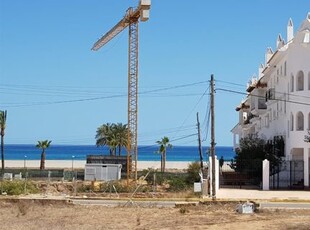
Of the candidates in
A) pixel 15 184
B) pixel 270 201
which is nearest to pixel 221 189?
pixel 270 201

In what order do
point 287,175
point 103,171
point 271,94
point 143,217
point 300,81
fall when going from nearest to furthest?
point 143,217 → point 300,81 → point 287,175 → point 271,94 → point 103,171

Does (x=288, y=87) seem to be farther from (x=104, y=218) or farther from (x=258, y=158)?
(x=104, y=218)

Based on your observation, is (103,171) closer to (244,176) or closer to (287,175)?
(244,176)

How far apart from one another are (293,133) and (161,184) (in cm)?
1526

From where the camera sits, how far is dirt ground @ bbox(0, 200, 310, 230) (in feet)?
96.5

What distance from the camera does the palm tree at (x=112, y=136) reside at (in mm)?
104375

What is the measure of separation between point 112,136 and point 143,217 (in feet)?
238

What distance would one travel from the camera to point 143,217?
33.1 m

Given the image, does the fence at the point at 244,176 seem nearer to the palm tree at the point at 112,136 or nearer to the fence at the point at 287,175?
the fence at the point at 287,175

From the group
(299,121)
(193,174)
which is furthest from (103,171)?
(299,121)

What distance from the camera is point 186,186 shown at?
54.7 metres

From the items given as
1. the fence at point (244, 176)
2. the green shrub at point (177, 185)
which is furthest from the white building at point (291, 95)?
the green shrub at point (177, 185)

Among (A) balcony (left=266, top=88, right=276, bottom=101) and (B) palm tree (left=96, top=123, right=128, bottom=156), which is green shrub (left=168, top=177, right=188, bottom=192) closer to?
(A) balcony (left=266, top=88, right=276, bottom=101)

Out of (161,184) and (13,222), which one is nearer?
(13,222)
